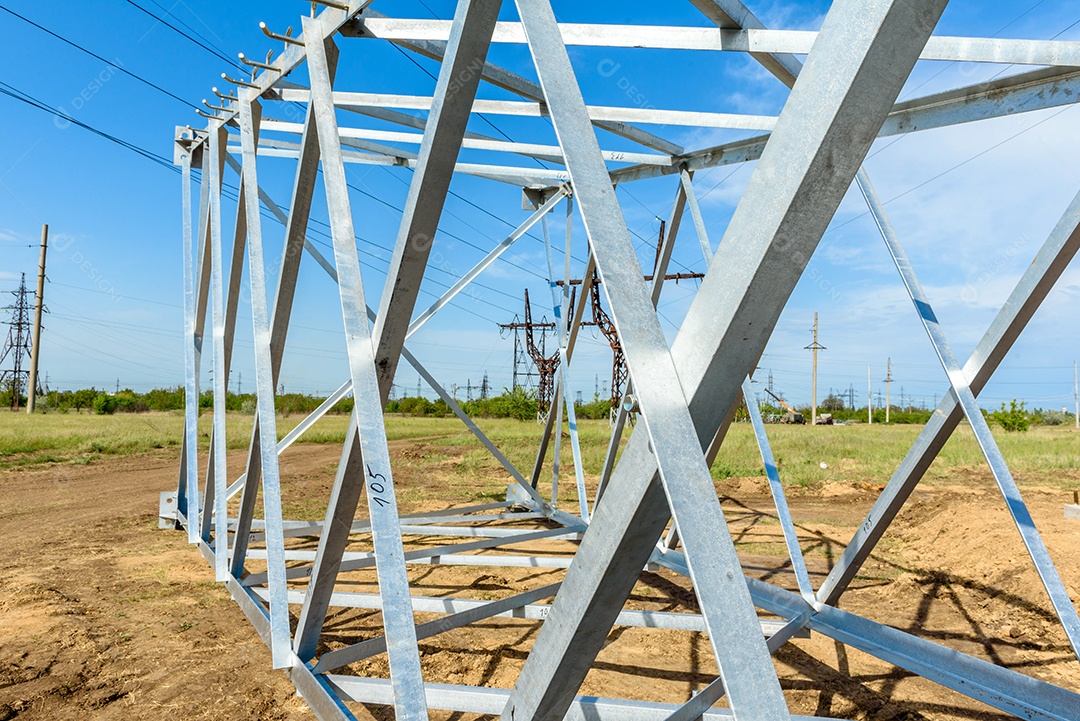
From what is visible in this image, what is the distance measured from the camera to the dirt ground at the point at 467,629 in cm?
472

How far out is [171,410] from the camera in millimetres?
50781

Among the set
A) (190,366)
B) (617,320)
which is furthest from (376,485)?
(190,366)

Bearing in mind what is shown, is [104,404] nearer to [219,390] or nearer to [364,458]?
[219,390]

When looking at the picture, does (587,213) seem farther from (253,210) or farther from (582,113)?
(253,210)

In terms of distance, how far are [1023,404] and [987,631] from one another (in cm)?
4026

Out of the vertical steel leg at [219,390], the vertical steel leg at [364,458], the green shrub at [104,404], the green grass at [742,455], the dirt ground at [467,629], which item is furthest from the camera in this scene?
the green shrub at [104,404]

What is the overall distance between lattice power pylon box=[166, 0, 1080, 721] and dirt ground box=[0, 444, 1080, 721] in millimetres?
453

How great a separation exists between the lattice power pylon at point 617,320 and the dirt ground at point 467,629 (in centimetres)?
45

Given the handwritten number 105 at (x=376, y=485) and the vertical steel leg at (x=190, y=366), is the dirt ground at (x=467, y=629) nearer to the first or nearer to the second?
the vertical steel leg at (x=190, y=366)

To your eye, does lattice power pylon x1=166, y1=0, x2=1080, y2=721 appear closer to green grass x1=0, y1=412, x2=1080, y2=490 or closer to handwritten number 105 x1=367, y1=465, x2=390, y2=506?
handwritten number 105 x1=367, y1=465, x2=390, y2=506

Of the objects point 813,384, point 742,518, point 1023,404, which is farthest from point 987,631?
point 813,384

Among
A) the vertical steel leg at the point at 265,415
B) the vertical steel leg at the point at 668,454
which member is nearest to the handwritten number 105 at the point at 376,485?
the vertical steel leg at the point at 668,454

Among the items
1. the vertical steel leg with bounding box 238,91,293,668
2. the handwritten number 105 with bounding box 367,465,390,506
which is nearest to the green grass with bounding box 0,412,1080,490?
the vertical steel leg with bounding box 238,91,293,668

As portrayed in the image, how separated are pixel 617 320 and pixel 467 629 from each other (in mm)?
5216
